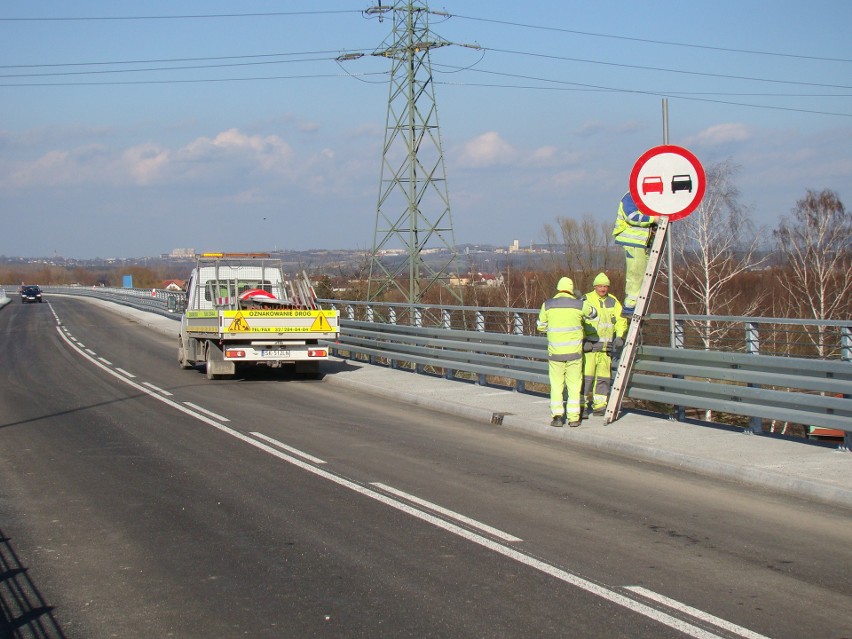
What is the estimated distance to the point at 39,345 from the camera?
97.0 feet

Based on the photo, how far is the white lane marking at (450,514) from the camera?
22.4ft

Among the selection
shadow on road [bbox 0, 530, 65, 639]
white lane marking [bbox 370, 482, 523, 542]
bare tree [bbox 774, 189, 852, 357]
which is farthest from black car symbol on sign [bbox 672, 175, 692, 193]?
bare tree [bbox 774, 189, 852, 357]

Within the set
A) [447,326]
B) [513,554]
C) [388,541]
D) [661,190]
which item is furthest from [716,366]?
[447,326]

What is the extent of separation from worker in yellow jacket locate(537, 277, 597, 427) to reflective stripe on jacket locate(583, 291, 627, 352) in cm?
21

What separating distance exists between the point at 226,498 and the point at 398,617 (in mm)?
3365

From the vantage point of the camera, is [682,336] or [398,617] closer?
[398,617]

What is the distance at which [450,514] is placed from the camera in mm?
7449

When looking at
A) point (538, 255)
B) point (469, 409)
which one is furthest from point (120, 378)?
point (538, 255)

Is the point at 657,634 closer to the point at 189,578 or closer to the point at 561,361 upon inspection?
the point at 189,578

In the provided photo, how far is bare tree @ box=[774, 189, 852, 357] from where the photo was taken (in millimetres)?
35469

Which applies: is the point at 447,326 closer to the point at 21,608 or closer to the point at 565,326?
the point at 565,326

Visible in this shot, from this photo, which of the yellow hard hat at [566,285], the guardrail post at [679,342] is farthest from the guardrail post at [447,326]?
the yellow hard hat at [566,285]

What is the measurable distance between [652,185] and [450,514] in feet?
16.7

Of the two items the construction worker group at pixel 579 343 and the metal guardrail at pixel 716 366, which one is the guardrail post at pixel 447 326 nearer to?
the metal guardrail at pixel 716 366
